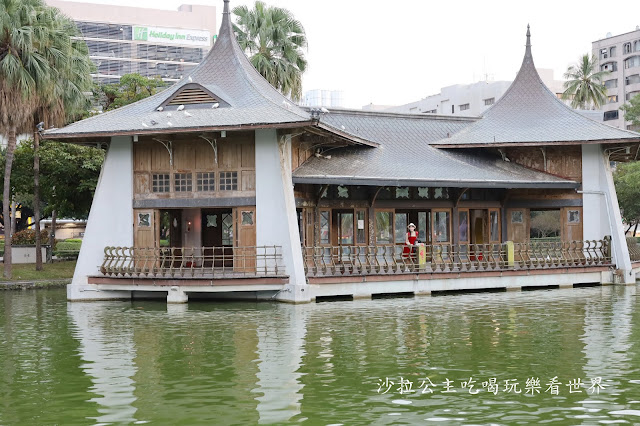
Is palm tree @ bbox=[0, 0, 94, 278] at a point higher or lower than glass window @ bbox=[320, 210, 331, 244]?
higher

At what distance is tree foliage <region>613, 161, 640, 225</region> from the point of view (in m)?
51.8

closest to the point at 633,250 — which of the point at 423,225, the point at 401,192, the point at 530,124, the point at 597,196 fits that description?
the point at 597,196

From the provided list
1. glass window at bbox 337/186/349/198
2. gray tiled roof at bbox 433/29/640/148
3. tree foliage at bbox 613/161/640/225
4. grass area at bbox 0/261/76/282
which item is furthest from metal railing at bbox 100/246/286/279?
tree foliage at bbox 613/161/640/225

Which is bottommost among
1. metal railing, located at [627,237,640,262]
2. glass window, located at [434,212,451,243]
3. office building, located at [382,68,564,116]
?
metal railing, located at [627,237,640,262]

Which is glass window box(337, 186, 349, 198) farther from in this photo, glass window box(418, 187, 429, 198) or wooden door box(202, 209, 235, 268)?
wooden door box(202, 209, 235, 268)

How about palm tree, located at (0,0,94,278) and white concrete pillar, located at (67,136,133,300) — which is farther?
palm tree, located at (0,0,94,278)

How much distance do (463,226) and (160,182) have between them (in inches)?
505

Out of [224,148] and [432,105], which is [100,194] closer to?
[224,148]

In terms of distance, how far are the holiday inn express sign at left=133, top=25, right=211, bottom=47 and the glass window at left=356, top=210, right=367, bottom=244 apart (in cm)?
9531

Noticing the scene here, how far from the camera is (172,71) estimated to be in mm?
124438

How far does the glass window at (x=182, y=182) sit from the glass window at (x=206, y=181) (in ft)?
1.10

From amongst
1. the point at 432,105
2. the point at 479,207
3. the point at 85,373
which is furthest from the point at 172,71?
the point at 85,373

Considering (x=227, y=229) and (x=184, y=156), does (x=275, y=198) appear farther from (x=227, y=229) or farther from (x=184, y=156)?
(x=227, y=229)

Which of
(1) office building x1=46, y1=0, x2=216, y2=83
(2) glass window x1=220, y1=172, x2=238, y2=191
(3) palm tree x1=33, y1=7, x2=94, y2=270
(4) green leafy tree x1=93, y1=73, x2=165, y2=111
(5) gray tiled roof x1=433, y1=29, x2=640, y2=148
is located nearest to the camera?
(2) glass window x1=220, y1=172, x2=238, y2=191
